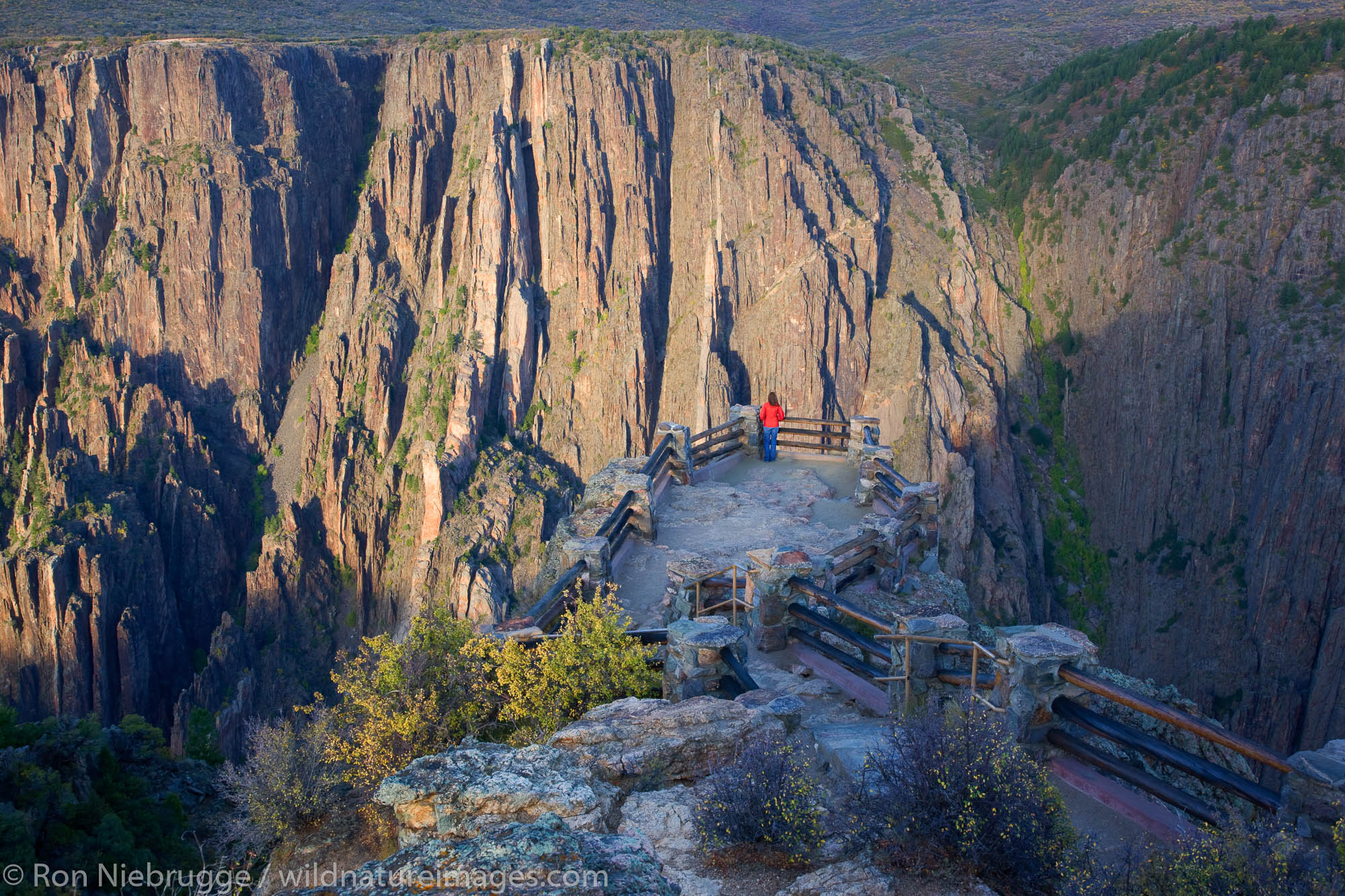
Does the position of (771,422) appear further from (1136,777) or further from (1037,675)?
(1136,777)

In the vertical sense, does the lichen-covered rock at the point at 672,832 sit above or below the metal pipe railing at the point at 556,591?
above

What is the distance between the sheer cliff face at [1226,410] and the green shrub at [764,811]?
36001 mm

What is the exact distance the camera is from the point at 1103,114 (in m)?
54.1

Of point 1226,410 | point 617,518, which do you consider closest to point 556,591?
point 617,518

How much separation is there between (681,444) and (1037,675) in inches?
373

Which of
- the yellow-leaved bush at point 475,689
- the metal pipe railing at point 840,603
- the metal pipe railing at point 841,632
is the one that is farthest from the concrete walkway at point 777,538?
the yellow-leaved bush at point 475,689

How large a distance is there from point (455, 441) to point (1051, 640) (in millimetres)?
54348

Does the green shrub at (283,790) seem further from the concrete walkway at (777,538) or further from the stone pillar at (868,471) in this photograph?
the stone pillar at (868,471)

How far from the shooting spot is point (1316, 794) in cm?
570

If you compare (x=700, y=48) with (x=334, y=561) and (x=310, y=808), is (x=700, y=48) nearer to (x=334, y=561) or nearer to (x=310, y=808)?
(x=334, y=561)

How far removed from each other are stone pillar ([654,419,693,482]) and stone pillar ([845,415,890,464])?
2.88 m

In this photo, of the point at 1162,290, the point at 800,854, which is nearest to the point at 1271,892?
the point at 800,854

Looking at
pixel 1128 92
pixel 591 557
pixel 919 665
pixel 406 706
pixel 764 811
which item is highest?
pixel 1128 92

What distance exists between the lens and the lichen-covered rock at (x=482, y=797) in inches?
225
